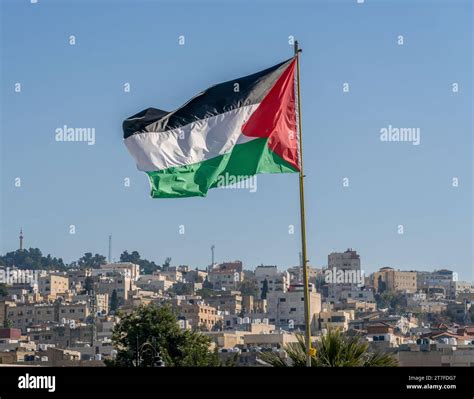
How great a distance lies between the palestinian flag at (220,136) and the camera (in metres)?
23.3

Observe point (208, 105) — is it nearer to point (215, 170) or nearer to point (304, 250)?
point (215, 170)

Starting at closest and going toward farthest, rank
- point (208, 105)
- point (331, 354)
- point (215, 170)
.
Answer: point (215, 170) < point (208, 105) < point (331, 354)

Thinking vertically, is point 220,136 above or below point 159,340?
above

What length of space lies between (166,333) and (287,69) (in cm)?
4827

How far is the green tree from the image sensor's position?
67.1 m

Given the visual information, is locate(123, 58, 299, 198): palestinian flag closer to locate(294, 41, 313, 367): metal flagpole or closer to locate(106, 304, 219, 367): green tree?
locate(294, 41, 313, 367): metal flagpole

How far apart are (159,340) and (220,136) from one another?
4726 cm

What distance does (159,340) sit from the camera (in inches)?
2749

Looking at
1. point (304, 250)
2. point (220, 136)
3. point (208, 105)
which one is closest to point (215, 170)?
point (220, 136)
